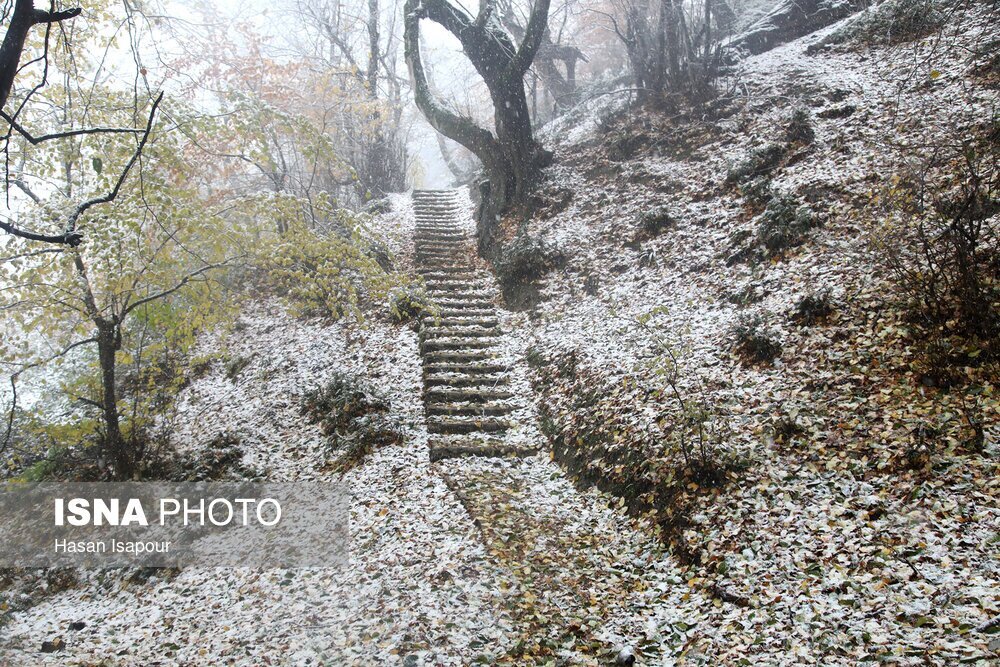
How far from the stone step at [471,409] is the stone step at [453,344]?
1.51 metres

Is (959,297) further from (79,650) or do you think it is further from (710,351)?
(79,650)

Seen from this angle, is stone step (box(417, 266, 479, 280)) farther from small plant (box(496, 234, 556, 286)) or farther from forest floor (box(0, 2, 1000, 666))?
forest floor (box(0, 2, 1000, 666))

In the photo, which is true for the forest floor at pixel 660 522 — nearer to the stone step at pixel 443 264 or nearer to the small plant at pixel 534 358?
the small plant at pixel 534 358

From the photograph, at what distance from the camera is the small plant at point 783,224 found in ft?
22.4

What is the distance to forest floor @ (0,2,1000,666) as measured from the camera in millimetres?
3494

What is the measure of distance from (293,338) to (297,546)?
5693 mm

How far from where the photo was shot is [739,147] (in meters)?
9.70

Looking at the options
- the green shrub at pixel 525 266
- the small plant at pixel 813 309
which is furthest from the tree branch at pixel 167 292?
the small plant at pixel 813 309

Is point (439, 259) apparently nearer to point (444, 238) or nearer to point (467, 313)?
point (444, 238)

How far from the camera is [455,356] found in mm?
8586

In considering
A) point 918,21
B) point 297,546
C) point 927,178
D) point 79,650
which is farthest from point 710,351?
point 918,21

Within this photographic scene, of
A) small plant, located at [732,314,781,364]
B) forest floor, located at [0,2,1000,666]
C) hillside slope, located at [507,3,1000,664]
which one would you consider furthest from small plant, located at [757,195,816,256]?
small plant, located at [732,314,781,364]

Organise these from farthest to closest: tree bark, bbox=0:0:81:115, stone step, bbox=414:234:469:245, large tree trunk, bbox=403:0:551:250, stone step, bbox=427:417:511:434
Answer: stone step, bbox=414:234:469:245 < large tree trunk, bbox=403:0:551:250 < stone step, bbox=427:417:511:434 < tree bark, bbox=0:0:81:115

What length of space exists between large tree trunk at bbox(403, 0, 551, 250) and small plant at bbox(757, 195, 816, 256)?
229 inches
